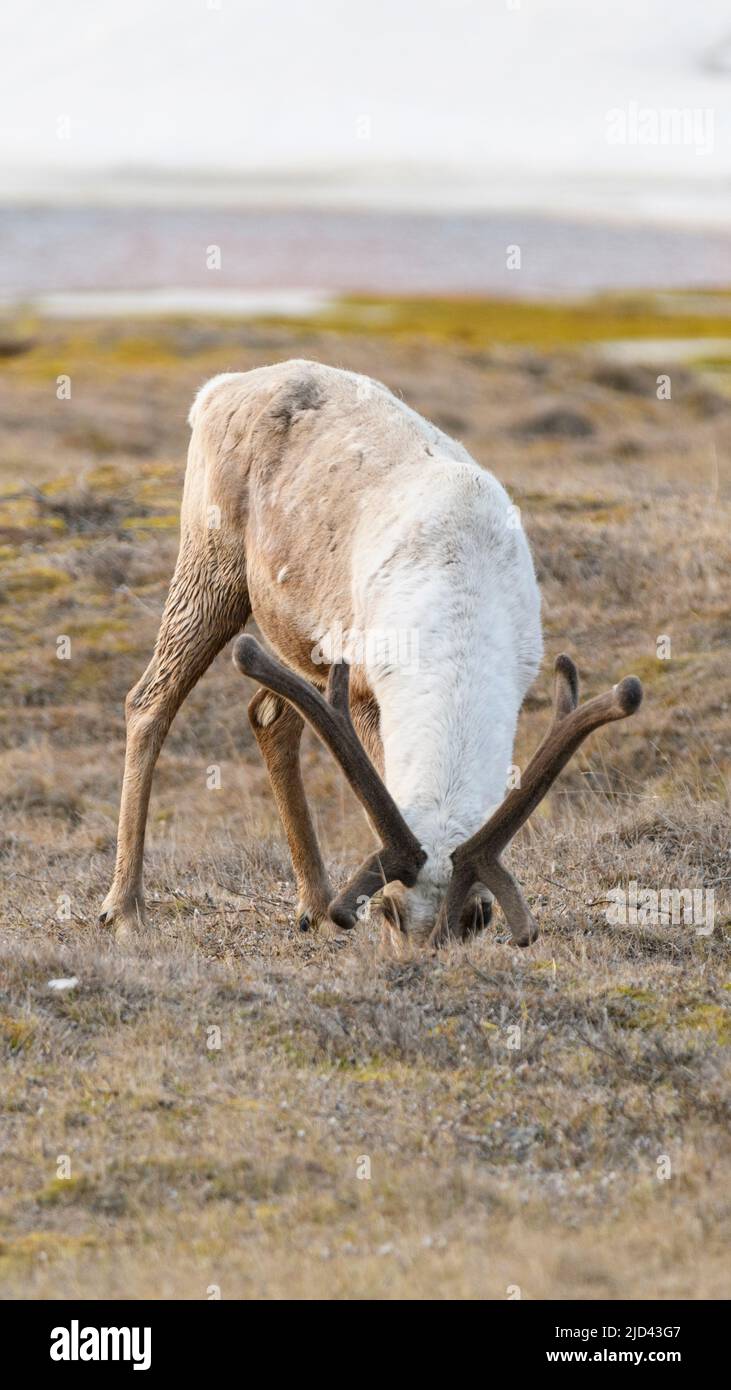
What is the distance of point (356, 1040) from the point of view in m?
6.27

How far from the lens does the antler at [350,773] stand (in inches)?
242

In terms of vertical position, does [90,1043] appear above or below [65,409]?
below

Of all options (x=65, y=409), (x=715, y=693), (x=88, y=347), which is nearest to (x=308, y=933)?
(x=715, y=693)

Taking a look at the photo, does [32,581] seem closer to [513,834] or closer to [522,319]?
[513,834]

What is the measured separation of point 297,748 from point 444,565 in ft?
8.27

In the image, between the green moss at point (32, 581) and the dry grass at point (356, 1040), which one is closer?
the dry grass at point (356, 1040)

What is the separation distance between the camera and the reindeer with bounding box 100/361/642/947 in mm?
6332

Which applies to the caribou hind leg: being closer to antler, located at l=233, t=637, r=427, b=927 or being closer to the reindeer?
the reindeer

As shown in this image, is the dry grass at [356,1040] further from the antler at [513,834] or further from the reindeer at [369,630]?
the reindeer at [369,630]

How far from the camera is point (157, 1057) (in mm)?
6113

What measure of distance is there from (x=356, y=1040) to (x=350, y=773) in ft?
3.11

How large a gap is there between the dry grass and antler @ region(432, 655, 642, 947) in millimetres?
336

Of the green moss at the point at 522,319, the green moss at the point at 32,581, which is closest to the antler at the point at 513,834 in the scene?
the green moss at the point at 32,581
